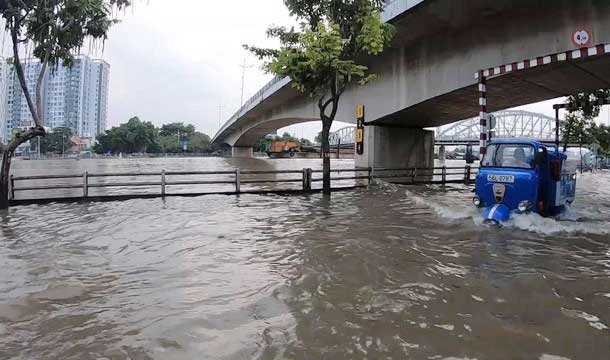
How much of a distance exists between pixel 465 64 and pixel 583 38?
457cm

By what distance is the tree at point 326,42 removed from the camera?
45.7ft

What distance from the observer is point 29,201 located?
1325 cm

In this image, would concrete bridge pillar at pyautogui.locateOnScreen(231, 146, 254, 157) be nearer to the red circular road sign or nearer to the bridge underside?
the bridge underside

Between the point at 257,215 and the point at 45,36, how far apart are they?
24.6 ft

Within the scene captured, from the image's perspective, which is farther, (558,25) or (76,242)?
(558,25)

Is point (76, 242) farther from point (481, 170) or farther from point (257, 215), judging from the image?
point (481, 170)

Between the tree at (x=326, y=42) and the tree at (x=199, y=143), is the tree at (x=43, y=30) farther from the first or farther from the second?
the tree at (x=199, y=143)

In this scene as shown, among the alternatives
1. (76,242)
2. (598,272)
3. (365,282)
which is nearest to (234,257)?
(365,282)

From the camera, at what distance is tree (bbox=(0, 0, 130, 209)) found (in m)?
11.7

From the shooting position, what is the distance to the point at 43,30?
39.4 feet

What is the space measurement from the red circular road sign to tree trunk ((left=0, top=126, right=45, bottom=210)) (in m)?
14.4

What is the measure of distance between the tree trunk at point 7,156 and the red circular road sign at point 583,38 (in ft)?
47.3

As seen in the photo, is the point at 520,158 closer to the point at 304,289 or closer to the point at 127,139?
the point at 304,289

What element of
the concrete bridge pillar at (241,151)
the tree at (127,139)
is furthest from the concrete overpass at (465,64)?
the tree at (127,139)
